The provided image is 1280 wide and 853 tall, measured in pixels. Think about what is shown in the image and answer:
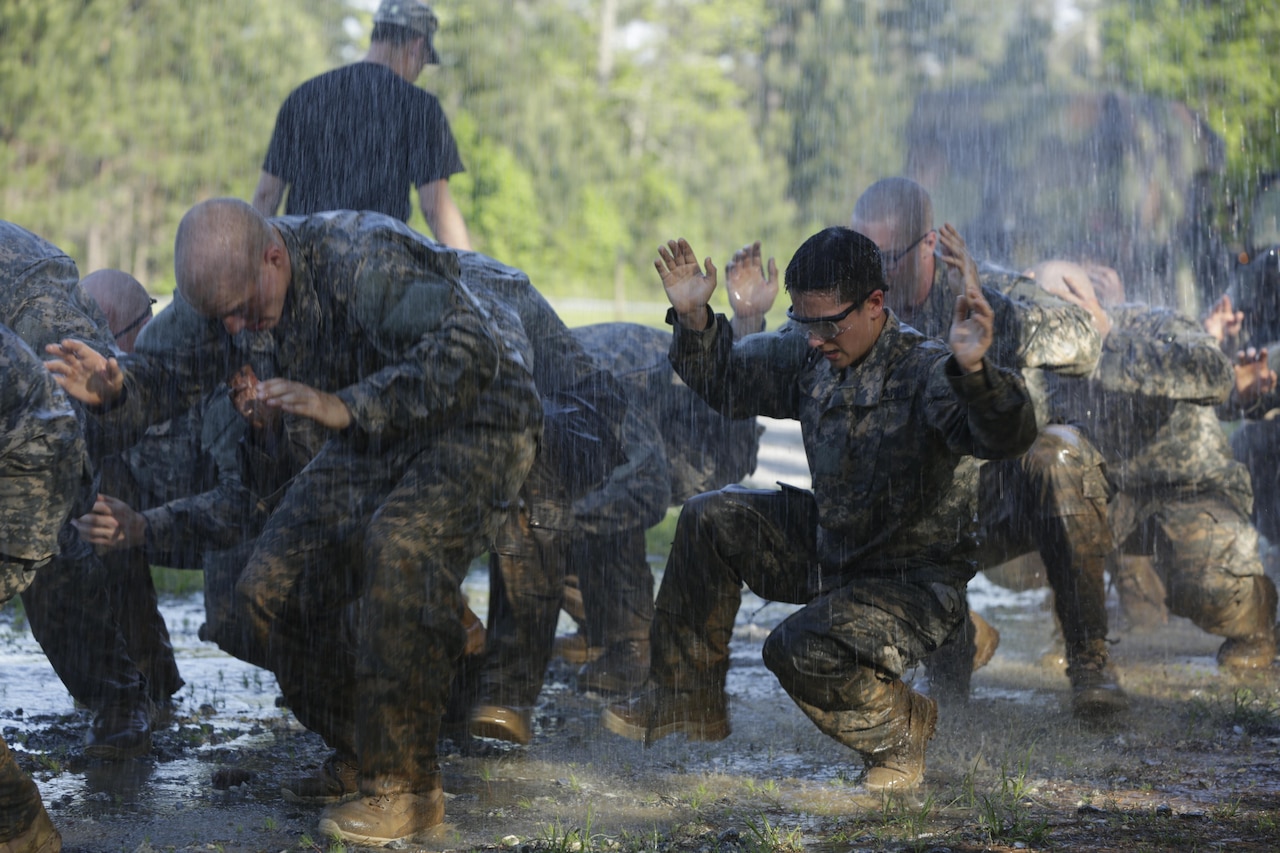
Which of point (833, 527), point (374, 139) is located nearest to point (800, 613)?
point (833, 527)

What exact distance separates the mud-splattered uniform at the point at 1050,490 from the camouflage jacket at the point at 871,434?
1.08m

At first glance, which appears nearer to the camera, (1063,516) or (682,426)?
(1063,516)

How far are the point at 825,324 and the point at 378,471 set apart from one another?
5.01 ft

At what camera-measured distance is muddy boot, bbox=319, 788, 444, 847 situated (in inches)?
187

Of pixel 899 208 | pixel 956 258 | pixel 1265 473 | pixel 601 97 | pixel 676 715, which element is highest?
pixel 601 97

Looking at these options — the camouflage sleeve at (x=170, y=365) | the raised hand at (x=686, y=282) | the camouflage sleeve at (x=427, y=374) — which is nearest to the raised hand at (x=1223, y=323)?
the raised hand at (x=686, y=282)

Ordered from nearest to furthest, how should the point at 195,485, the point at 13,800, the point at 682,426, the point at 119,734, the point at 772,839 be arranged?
the point at 13,800 < the point at 772,839 < the point at 119,734 < the point at 195,485 < the point at 682,426

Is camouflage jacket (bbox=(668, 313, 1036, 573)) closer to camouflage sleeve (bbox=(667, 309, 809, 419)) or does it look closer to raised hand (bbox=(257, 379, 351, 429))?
camouflage sleeve (bbox=(667, 309, 809, 419))

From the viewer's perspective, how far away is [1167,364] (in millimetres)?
7250

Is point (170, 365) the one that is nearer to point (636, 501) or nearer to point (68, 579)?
point (68, 579)

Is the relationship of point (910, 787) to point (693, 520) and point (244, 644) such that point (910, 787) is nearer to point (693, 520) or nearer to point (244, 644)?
point (693, 520)

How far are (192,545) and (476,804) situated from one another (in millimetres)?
1625

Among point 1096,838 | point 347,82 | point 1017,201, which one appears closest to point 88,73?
point 1017,201

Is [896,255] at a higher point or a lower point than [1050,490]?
higher
